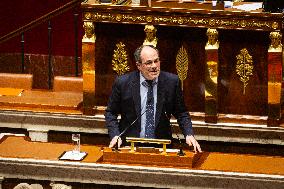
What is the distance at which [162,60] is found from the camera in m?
6.63

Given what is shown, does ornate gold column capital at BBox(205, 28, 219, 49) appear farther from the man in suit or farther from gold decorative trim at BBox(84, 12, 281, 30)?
the man in suit

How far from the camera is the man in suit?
563 cm

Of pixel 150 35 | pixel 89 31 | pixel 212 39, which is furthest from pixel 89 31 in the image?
pixel 212 39

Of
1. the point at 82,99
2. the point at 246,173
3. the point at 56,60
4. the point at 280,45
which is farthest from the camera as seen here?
the point at 56,60

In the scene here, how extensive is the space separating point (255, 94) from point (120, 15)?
3.84ft

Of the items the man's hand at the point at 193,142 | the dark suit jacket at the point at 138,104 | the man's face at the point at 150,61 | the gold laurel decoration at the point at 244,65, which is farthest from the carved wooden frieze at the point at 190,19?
the man's hand at the point at 193,142

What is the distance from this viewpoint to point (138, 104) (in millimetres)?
5676

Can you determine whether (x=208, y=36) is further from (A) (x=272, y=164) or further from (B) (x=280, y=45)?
(A) (x=272, y=164)

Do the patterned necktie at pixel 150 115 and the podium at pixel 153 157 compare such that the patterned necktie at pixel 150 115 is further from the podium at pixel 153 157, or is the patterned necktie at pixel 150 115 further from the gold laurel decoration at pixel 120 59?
the gold laurel decoration at pixel 120 59

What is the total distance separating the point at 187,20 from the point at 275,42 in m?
0.67

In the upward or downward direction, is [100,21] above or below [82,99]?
above

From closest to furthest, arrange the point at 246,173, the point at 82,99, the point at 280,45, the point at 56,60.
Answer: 1. the point at 246,173
2. the point at 280,45
3. the point at 82,99
4. the point at 56,60

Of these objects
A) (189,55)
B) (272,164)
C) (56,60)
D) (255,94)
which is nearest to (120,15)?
(189,55)

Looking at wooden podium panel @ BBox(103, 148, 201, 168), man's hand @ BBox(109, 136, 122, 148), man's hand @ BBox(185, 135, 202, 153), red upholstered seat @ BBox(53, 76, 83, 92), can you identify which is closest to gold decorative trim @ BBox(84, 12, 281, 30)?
red upholstered seat @ BBox(53, 76, 83, 92)
